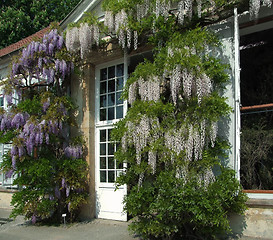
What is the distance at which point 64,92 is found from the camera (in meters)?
6.96

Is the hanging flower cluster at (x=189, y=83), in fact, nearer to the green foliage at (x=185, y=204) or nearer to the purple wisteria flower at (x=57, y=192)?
the green foliage at (x=185, y=204)

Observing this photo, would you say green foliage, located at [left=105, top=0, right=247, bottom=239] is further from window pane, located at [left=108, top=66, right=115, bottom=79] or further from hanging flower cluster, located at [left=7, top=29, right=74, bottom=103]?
hanging flower cluster, located at [left=7, top=29, right=74, bottom=103]

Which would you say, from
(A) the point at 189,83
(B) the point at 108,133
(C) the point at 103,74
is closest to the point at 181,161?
(A) the point at 189,83

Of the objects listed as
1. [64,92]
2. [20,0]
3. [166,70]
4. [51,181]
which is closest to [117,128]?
[166,70]

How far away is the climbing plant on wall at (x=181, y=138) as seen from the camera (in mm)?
4082

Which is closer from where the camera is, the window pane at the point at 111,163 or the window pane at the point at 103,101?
the window pane at the point at 111,163

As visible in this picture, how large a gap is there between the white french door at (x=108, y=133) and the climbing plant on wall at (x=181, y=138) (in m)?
1.58

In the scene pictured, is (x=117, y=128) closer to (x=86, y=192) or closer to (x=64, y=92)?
(x=86, y=192)

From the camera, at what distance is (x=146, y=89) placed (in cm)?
461

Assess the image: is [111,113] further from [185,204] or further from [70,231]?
[185,204]

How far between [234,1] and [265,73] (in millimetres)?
1784

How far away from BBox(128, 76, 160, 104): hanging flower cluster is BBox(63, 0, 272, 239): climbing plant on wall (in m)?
0.02

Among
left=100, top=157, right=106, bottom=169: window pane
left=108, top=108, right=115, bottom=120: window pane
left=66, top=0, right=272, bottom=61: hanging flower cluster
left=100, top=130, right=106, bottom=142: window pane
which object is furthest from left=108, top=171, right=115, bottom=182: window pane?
left=66, top=0, right=272, bottom=61: hanging flower cluster

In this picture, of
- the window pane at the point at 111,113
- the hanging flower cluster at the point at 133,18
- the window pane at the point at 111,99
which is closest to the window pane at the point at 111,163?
the window pane at the point at 111,113
